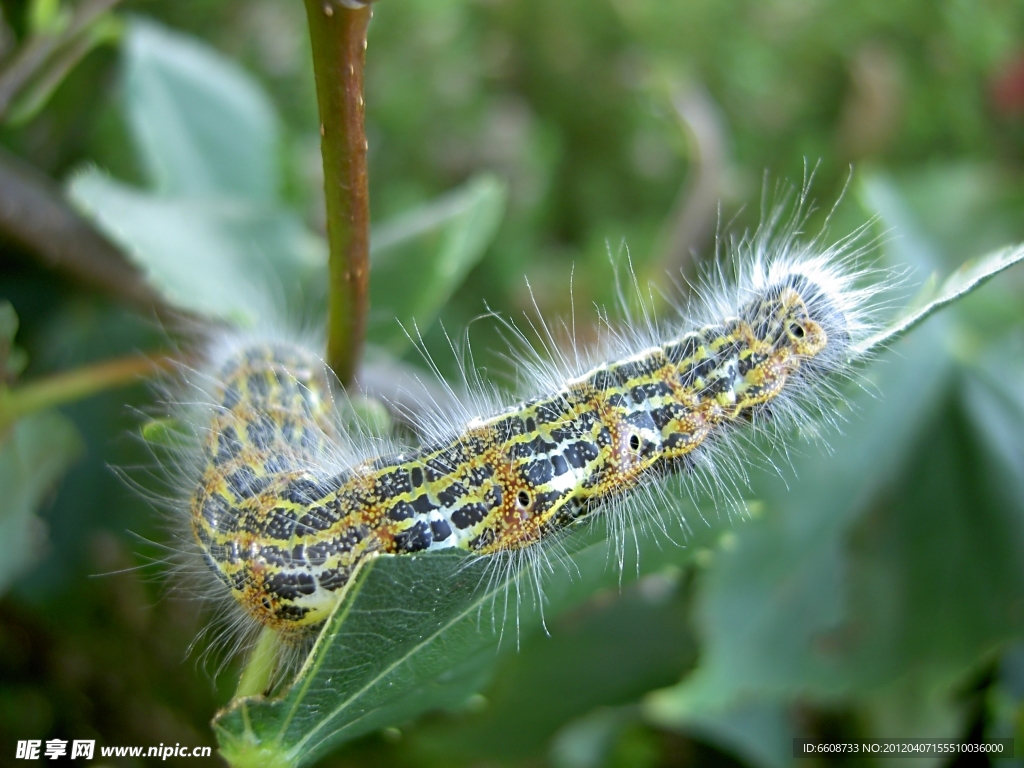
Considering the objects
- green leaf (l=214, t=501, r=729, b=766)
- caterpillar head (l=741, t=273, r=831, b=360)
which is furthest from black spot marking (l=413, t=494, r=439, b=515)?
caterpillar head (l=741, t=273, r=831, b=360)

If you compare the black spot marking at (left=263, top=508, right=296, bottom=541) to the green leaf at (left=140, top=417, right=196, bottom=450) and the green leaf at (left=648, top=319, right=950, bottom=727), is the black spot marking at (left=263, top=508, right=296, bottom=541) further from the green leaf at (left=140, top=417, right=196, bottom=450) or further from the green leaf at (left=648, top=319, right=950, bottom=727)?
the green leaf at (left=648, top=319, right=950, bottom=727)

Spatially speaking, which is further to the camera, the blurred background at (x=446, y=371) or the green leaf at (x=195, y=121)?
the green leaf at (x=195, y=121)

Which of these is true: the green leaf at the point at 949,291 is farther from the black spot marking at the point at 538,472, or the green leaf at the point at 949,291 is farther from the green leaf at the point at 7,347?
the green leaf at the point at 7,347

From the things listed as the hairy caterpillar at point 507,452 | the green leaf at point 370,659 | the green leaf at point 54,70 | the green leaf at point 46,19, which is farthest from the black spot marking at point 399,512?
the green leaf at point 46,19

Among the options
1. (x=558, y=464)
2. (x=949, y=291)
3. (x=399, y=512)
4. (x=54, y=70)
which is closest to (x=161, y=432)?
(x=399, y=512)

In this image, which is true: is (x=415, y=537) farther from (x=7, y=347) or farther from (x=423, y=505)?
(x=7, y=347)

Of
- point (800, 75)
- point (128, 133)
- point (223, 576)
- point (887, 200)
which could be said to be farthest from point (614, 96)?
point (223, 576)

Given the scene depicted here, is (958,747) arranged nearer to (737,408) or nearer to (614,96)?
(737,408)
